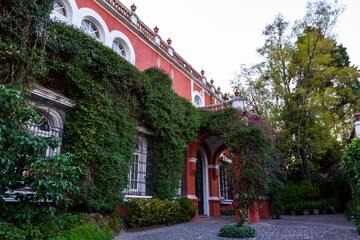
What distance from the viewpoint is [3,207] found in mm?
3996

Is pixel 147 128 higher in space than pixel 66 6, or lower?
lower

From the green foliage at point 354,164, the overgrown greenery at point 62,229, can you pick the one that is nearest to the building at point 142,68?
the overgrown greenery at point 62,229

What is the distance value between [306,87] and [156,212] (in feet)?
42.3

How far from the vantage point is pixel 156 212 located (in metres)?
7.44

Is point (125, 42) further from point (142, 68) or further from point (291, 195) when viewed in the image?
point (291, 195)

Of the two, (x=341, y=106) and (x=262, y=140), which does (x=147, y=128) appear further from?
(x=341, y=106)

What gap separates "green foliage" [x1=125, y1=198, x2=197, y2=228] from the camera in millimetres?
6953

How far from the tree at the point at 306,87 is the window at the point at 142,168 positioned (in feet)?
29.6

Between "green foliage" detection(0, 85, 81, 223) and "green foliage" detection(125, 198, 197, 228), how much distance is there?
3063 millimetres

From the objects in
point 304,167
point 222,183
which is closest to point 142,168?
point 222,183

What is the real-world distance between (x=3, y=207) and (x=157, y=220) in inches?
175

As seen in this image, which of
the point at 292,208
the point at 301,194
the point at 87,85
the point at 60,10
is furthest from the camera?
the point at 301,194

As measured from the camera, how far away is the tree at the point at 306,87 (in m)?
14.8

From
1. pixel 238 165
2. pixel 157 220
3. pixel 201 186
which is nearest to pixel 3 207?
pixel 157 220
